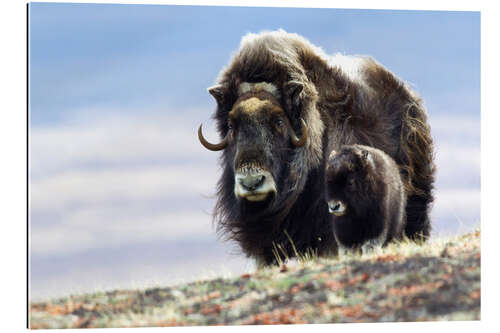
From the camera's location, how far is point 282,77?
5.82 m

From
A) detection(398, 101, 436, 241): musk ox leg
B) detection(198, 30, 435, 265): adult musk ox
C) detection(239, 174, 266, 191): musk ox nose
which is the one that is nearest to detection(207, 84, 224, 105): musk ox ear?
detection(198, 30, 435, 265): adult musk ox

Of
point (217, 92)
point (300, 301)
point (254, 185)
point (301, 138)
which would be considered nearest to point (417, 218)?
point (301, 138)

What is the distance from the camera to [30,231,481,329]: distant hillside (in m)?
4.79

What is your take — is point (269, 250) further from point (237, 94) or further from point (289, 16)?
point (289, 16)

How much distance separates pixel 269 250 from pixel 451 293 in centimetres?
154

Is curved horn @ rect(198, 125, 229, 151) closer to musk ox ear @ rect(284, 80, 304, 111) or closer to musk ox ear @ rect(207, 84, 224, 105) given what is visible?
musk ox ear @ rect(207, 84, 224, 105)

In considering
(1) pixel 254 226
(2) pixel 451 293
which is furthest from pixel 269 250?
(2) pixel 451 293

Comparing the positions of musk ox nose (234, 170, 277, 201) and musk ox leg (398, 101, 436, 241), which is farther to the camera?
musk ox leg (398, 101, 436, 241)

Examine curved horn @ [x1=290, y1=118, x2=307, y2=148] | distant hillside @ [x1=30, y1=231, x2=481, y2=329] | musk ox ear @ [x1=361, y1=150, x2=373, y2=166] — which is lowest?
distant hillside @ [x1=30, y1=231, x2=481, y2=329]

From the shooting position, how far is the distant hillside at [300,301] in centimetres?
479

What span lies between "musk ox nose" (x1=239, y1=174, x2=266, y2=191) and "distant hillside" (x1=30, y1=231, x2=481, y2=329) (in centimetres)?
76

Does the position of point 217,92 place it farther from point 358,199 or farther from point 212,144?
point 358,199

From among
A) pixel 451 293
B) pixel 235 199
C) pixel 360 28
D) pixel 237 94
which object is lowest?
pixel 451 293

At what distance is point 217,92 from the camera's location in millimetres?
5797
